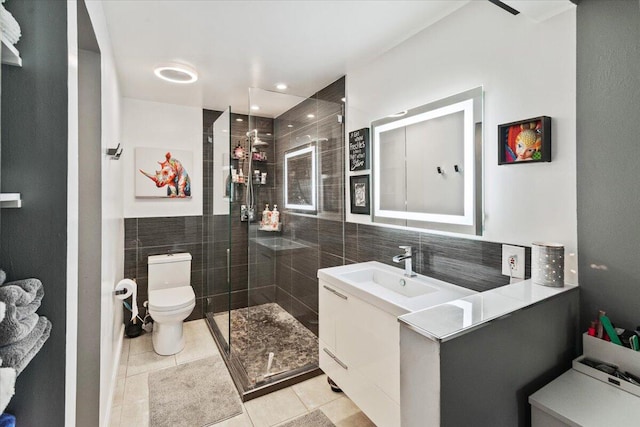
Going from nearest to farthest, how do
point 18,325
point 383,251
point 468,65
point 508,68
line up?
point 18,325 → point 508,68 → point 468,65 → point 383,251

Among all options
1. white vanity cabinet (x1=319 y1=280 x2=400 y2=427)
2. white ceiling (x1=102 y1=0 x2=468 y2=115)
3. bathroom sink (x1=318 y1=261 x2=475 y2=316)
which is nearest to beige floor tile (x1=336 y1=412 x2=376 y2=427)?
white vanity cabinet (x1=319 y1=280 x2=400 y2=427)

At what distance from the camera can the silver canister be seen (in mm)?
1260

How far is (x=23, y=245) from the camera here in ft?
2.80

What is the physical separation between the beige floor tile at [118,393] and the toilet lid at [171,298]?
0.58m

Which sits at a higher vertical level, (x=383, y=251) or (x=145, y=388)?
(x=383, y=251)

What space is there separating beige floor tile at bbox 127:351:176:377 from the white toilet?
62mm

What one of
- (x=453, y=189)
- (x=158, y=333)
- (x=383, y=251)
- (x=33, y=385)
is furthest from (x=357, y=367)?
(x=158, y=333)

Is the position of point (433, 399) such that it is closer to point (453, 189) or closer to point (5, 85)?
point (453, 189)

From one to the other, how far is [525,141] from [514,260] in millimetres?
563

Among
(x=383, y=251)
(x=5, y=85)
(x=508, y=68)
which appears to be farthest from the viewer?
(x=383, y=251)

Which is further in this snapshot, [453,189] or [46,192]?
[453,189]

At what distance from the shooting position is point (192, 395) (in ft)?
7.37

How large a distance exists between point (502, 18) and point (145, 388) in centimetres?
332

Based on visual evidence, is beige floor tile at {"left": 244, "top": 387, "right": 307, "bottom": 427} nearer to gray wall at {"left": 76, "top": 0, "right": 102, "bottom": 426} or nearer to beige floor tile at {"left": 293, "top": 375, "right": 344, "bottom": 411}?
beige floor tile at {"left": 293, "top": 375, "right": 344, "bottom": 411}
